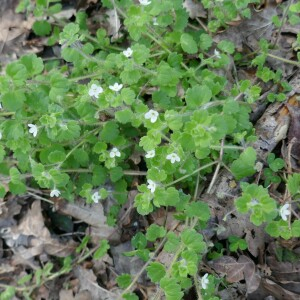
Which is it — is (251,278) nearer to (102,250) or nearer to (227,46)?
(102,250)

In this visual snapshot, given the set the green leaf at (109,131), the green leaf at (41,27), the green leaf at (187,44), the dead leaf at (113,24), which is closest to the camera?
the green leaf at (109,131)

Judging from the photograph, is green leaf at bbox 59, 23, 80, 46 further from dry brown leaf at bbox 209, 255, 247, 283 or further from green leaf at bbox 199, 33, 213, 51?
dry brown leaf at bbox 209, 255, 247, 283

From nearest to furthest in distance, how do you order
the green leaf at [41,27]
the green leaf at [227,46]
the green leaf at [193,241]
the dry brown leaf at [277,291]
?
1. the green leaf at [193,241]
2. the dry brown leaf at [277,291]
3. the green leaf at [227,46]
4. the green leaf at [41,27]

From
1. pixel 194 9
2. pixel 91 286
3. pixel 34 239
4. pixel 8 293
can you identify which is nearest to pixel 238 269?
pixel 91 286

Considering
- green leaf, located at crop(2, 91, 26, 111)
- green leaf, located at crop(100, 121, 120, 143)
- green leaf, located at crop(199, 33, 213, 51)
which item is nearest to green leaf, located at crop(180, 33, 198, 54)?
green leaf, located at crop(199, 33, 213, 51)

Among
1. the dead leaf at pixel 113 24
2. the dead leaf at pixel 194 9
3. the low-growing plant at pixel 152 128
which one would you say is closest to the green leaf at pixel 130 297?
the low-growing plant at pixel 152 128

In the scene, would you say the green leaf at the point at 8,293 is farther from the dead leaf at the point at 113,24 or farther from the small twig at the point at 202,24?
the small twig at the point at 202,24

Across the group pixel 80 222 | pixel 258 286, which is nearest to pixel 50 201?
pixel 80 222

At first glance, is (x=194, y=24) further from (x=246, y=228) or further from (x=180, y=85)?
(x=246, y=228)

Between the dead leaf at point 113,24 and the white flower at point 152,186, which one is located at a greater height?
the dead leaf at point 113,24
